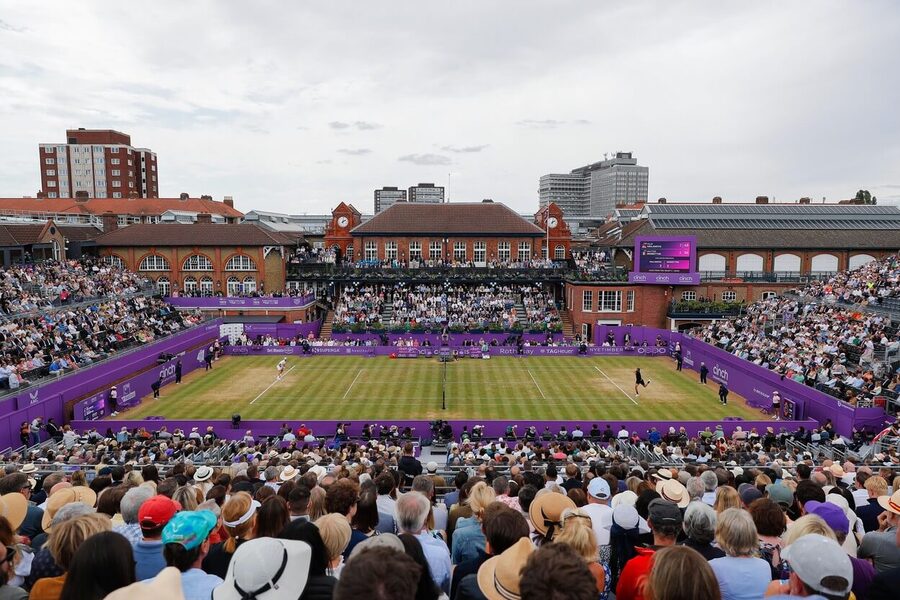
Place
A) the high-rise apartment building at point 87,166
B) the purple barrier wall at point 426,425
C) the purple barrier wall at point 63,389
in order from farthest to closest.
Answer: the high-rise apartment building at point 87,166 < the purple barrier wall at point 426,425 < the purple barrier wall at point 63,389

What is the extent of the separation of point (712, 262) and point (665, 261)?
7.18m

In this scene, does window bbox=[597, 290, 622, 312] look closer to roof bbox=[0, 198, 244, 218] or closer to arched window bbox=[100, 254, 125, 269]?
arched window bbox=[100, 254, 125, 269]

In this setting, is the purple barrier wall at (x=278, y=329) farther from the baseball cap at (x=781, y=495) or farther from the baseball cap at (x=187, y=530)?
the baseball cap at (x=187, y=530)

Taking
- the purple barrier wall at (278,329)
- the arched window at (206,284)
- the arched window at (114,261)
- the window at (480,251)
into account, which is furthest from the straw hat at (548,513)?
the arched window at (114,261)

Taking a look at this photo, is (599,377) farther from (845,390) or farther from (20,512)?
(20,512)

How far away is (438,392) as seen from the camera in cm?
3375

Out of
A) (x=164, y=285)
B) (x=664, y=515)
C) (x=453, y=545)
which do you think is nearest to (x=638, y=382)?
(x=453, y=545)

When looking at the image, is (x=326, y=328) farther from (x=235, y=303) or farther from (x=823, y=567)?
(x=823, y=567)

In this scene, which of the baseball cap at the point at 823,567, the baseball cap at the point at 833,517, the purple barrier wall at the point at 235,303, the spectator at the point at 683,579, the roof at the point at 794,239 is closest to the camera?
the spectator at the point at 683,579

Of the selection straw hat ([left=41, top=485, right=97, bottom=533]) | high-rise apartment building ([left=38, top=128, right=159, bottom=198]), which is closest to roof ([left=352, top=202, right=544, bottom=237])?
A: straw hat ([left=41, top=485, right=97, bottom=533])

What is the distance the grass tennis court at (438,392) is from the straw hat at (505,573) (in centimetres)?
2268

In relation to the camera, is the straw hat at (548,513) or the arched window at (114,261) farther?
the arched window at (114,261)

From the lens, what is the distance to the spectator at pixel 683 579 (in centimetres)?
388

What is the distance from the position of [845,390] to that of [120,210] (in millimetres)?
77275
